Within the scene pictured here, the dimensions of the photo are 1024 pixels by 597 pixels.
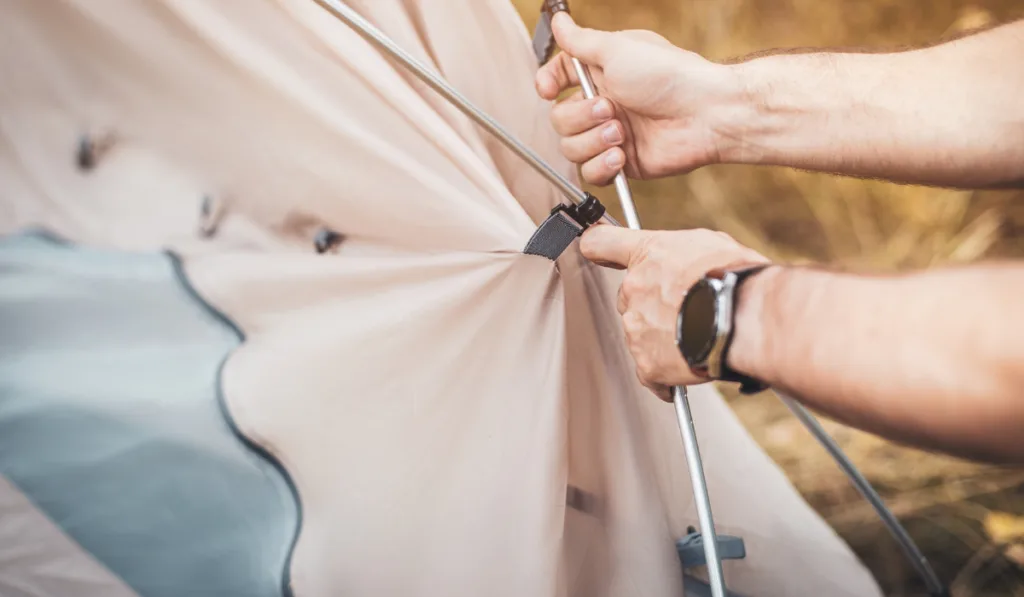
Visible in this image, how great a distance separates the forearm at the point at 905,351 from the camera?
13.6 inches

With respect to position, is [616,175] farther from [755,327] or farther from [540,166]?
[755,327]

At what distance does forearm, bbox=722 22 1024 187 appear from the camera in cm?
60

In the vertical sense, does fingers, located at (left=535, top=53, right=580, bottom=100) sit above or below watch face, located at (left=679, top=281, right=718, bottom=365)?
above

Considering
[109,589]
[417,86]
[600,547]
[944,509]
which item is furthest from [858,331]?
[944,509]

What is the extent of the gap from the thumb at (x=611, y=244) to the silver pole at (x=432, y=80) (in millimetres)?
33

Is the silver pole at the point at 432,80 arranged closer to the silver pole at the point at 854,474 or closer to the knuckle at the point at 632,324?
the knuckle at the point at 632,324

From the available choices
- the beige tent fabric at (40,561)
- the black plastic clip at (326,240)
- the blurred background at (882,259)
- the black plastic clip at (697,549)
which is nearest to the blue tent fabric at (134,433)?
the beige tent fabric at (40,561)

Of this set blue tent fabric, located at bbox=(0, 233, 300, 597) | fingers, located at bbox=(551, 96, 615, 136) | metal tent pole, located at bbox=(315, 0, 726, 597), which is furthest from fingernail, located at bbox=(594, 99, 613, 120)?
blue tent fabric, located at bbox=(0, 233, 300, 597)

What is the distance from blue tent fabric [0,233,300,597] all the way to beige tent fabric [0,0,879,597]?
0.9 inches

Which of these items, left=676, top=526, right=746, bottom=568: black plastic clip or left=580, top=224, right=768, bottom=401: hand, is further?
left=676, top=526, right=746, bottom=568: black plastic clip

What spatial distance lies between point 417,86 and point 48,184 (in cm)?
33

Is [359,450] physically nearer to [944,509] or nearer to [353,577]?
[353,577]

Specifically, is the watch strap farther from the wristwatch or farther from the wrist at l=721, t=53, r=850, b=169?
the wrist at l=721, t=53, r=850, b=169

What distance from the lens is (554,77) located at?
636 mm
